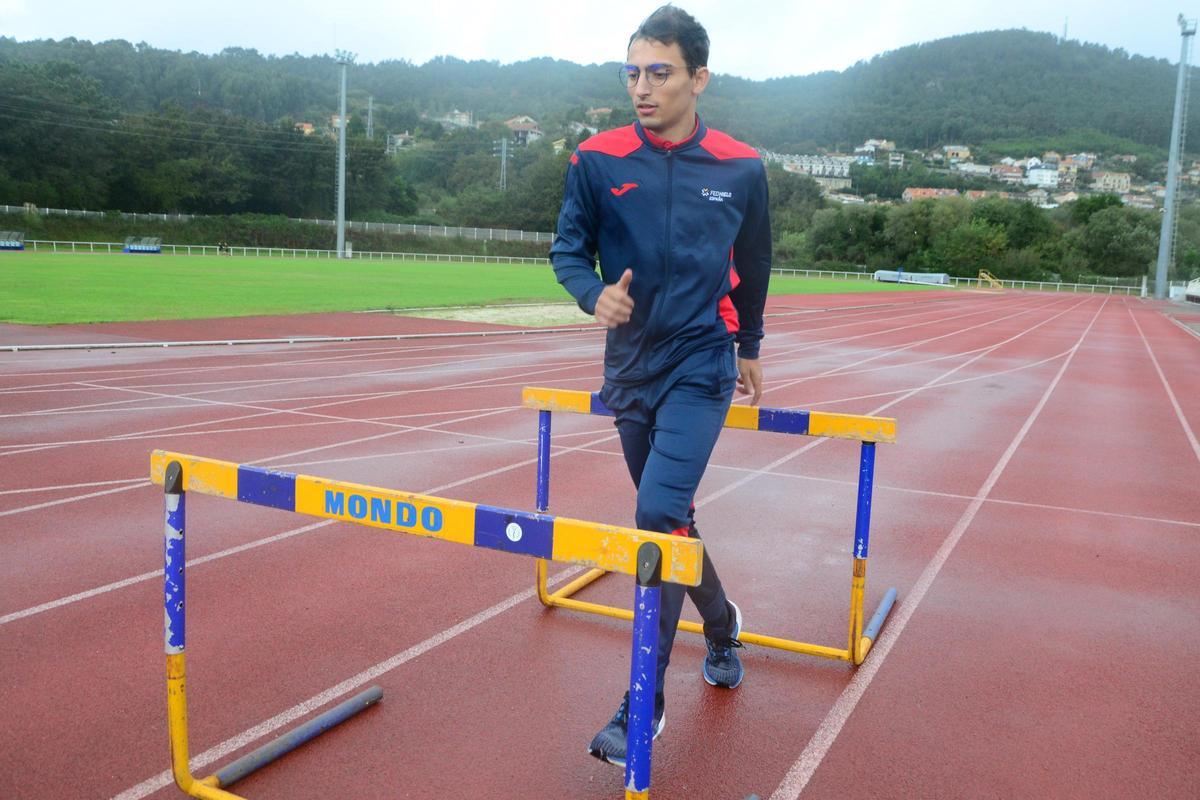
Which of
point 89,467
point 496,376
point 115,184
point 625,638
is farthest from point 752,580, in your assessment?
point 115,184

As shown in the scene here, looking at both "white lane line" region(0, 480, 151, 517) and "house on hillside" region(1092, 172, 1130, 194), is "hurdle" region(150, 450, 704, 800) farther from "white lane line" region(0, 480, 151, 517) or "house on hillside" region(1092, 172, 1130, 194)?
"house on hillside" region(1092, 172, 1130, 194)

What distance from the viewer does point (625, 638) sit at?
405cm

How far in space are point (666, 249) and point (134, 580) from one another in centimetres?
313

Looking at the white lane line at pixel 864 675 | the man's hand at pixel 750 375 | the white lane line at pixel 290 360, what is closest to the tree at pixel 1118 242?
the white lane line at pixel 290 360

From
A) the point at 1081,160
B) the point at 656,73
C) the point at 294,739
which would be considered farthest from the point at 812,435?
the point at 1081,160

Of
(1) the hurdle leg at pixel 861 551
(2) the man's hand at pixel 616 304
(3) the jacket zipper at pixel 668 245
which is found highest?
(3) the jacket zipper at pixel 668 245

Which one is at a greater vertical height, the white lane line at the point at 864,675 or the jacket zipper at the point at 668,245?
the jacket zipper at the point at 668,245

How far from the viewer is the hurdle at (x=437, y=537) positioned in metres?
2.11

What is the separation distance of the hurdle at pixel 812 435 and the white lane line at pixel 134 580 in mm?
1622

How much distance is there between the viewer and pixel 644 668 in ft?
7.04

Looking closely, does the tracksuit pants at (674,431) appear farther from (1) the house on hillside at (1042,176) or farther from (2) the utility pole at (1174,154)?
(1) the house on hillside at (1042,176)

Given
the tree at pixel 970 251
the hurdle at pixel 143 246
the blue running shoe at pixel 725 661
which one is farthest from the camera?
the tree at pixel 970 251

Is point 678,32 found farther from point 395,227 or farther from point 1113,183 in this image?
point 1113,183

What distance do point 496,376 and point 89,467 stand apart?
6129 mm
